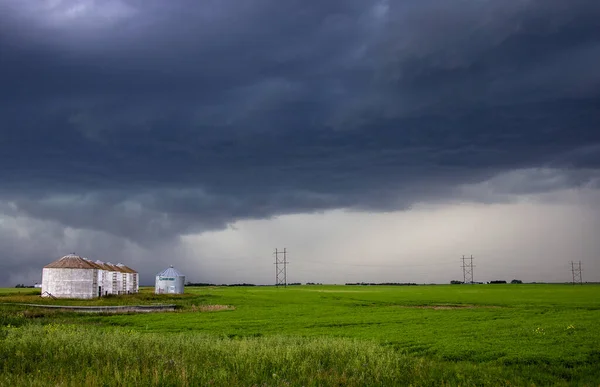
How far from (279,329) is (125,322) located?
1683 cm

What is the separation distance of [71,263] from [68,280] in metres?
3.31

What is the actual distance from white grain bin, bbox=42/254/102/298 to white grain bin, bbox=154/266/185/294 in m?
21.9

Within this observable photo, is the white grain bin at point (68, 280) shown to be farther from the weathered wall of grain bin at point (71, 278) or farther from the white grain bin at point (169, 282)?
the white grain bin at point (169, 282)

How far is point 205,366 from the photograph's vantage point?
1698 cm

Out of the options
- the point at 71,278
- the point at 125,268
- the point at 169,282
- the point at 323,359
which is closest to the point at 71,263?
the point at 71,278

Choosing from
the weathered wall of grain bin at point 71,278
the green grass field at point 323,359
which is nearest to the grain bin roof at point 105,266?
the weathered wall of grain bin at point 71,278

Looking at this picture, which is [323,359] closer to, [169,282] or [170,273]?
[169,282]

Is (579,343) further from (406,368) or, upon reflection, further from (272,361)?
(272,361)

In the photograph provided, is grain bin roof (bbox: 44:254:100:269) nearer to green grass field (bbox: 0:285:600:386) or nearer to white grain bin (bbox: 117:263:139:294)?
white grain bin (bbox: 117:263:139:294)

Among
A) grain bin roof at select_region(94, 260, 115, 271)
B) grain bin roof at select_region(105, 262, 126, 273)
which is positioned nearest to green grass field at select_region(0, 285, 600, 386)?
grain bin roof at select_region(94, 260, 115, 271)

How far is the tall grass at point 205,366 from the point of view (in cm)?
1446

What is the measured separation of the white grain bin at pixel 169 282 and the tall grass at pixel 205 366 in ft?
288

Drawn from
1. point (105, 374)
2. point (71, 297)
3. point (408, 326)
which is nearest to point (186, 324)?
point (408, 326)

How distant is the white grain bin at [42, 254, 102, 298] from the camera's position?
86938 mm
